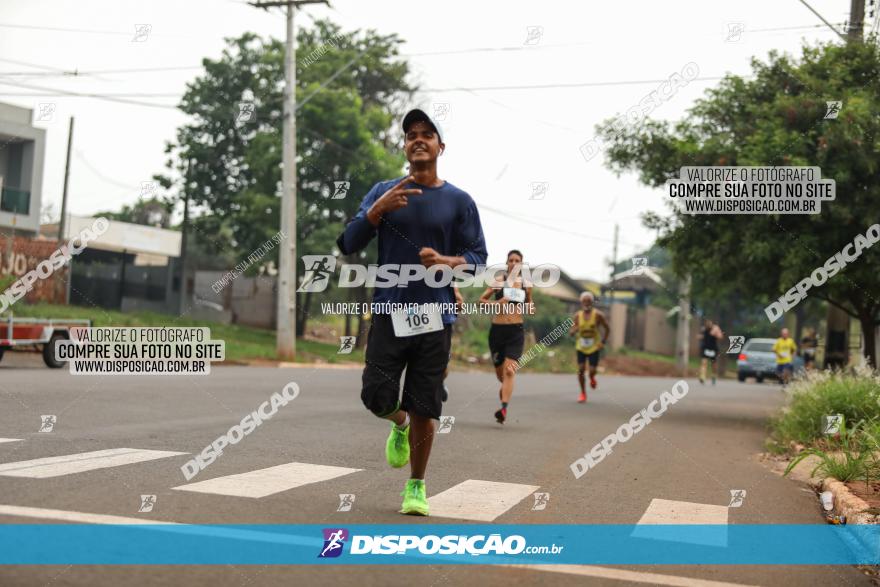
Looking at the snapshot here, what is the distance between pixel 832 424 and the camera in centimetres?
1052

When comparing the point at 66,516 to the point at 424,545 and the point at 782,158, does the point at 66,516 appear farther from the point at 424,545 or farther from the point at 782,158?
the point at 782,158

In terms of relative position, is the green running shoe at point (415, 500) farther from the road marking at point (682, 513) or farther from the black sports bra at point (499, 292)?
the black sports bra at point (499, 292)

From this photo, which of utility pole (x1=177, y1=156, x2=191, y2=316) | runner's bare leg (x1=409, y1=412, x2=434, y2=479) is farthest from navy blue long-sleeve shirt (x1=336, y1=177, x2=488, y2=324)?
utility pole (x1=177, y1=156, x2=191, y2=316)

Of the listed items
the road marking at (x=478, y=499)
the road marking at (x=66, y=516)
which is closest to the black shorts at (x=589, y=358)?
the road marking at (x=478, y=499)

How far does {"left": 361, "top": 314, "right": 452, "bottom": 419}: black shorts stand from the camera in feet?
18.5

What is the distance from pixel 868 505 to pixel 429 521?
3054 mm

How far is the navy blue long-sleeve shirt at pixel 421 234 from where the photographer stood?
5.64 m

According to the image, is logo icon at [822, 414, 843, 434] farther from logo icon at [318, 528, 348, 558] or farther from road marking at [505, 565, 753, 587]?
logo icon at [318, 528, 348, 558]

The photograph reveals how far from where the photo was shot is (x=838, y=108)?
46.2ft

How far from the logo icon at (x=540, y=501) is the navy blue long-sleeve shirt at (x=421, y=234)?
1387mm

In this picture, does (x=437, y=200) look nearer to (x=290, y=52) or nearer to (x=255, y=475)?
(x=255, y=475)

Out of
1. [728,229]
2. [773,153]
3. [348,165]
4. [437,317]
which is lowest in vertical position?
[437,317]

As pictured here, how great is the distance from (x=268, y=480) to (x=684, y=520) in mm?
2677

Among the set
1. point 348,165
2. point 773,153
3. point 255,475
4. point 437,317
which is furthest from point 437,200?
point 348,165
